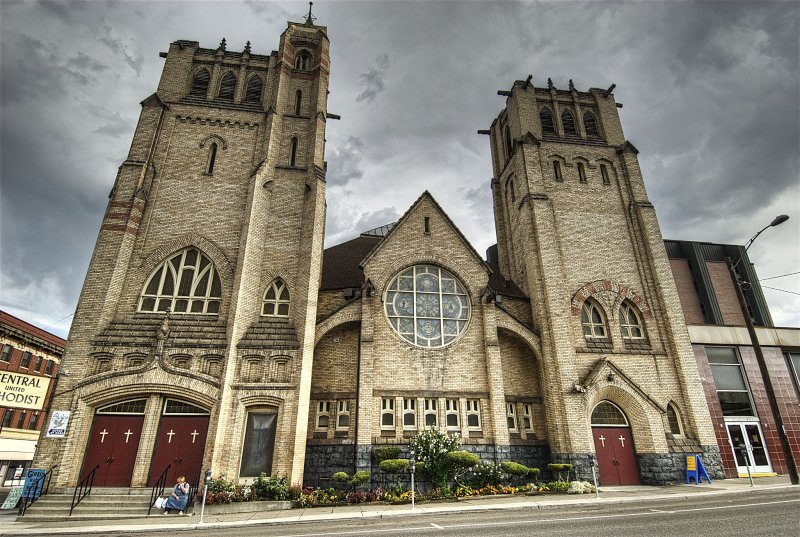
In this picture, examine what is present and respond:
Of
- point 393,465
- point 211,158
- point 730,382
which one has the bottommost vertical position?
point 393,465

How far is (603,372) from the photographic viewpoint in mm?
18109

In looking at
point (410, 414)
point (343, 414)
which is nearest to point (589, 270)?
point (410, 414)

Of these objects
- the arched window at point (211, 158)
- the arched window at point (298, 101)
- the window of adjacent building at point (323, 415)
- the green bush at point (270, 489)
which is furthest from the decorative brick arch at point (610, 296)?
the arched window at point (211, 158)

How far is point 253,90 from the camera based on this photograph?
2319 cm

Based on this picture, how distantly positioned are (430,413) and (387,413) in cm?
175

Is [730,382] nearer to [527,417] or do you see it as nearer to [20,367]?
[527,417]

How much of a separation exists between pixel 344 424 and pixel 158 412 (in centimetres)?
661

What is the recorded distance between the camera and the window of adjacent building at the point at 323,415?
16516 mm

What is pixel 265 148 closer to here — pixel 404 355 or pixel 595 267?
pixel 404 355

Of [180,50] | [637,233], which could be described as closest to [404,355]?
[637,233]

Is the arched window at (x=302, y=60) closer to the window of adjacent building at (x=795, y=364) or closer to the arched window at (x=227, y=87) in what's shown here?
the arched window at (x=227, y=87)

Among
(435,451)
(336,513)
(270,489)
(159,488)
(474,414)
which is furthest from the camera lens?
(474,414)

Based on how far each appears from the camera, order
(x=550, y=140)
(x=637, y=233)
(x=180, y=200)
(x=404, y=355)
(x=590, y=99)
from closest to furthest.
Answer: (x=404, y=355)
(x=180, y=200)
(x=637, y=233)
(x=550, y=140)
(x=590, y=99)

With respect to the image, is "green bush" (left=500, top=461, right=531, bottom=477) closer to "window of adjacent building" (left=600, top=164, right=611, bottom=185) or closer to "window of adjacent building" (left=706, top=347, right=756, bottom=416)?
"window of adjacent building" (left=706, top=347, right=756, bottom=416)
